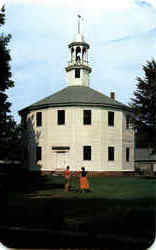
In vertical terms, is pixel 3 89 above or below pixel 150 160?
above

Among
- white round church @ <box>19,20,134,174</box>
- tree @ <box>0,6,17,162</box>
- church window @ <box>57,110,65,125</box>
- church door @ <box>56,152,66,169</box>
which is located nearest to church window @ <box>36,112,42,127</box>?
white round church @ <box>19,20,134,174</box>

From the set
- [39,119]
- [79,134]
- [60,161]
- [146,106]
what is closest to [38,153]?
[60,161]

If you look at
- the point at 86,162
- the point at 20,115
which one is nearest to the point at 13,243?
the point at 86,162

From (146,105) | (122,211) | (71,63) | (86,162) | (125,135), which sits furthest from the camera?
(71,63)

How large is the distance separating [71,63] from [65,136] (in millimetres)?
9421

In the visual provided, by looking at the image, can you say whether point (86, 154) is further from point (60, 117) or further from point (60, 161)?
point (60, 117)

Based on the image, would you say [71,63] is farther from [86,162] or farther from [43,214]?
[43,214]

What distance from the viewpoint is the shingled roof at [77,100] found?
35906 mm

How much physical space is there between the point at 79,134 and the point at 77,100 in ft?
11.5

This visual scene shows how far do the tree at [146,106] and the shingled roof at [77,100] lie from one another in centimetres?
954

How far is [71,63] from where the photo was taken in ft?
131

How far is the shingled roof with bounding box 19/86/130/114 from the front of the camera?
35906 millimetres

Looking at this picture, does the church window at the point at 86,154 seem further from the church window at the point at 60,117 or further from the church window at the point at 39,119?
the church window at the point at 39,119

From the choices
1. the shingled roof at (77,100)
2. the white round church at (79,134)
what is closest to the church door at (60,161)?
the white round church at (79,134)
